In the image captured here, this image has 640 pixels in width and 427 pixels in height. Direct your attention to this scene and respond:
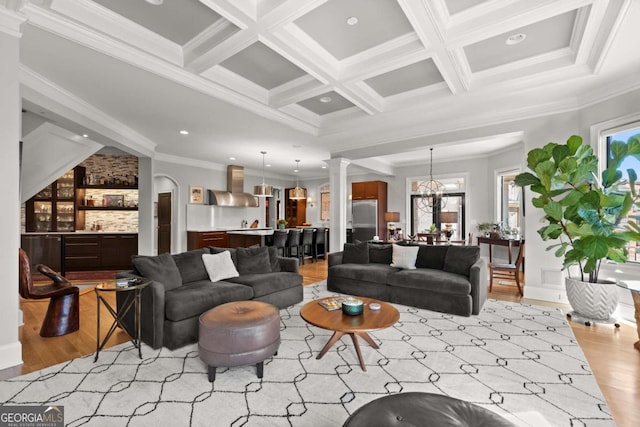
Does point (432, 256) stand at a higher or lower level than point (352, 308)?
higher

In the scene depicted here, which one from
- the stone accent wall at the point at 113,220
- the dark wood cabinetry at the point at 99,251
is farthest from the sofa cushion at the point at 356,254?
the stone accent wall at the point at 113,220

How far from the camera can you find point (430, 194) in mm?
8703

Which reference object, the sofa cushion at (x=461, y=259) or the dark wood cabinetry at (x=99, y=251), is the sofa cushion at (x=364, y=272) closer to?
the sofa cushion at (x=461, y=259)

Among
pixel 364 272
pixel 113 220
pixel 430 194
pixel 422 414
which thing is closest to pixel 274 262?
pixel 364 272

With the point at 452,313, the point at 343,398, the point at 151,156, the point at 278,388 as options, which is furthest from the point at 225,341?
the point at 151,156

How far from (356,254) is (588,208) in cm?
310

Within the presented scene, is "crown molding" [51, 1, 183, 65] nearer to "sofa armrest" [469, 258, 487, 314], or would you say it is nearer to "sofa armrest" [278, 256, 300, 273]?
"sofa armrest" [278, 256, 300, 273]

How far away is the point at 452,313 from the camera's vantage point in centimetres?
391

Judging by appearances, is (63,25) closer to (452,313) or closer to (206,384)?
(206,384)

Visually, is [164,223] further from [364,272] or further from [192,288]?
[364,272]

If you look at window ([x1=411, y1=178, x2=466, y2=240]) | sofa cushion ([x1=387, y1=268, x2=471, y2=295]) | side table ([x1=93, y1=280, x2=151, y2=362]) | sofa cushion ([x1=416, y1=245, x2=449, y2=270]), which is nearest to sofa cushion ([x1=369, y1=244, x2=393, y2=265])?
sofa cushion ([x1=416, y1=245, x2=449, y2=270])

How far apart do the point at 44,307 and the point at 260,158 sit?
5.37 m

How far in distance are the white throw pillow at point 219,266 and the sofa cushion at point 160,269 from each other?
384 millimetres

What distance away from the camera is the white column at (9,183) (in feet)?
8.25
